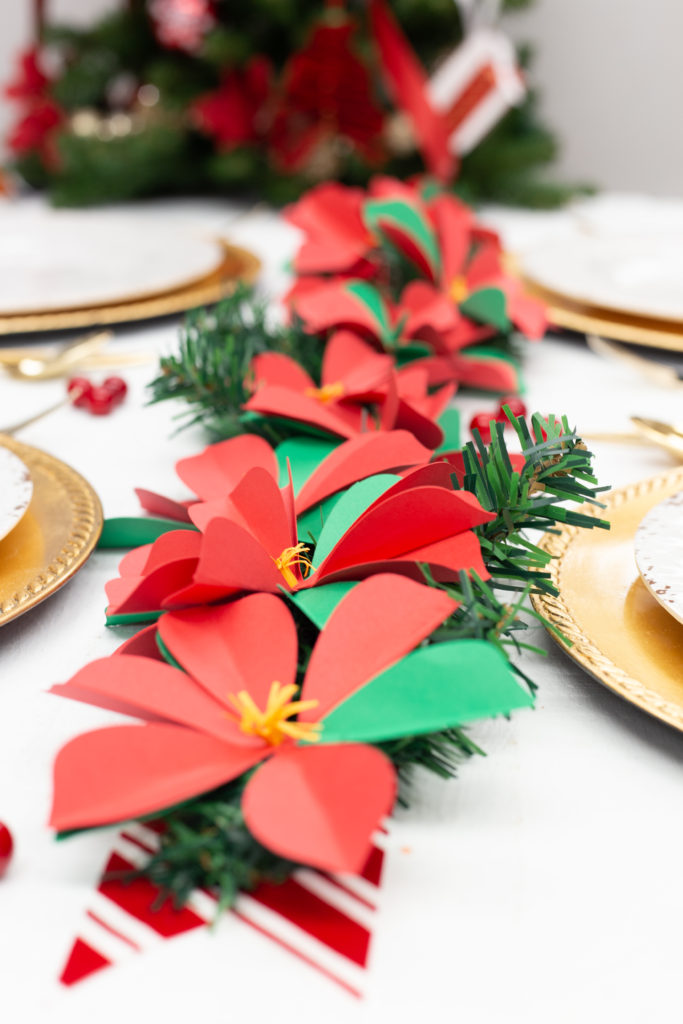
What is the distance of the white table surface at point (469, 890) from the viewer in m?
0.18

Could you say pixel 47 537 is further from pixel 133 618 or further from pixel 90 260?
pixel 90 260

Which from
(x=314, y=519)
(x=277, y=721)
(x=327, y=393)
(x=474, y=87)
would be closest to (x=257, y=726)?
(x=277, y=721)

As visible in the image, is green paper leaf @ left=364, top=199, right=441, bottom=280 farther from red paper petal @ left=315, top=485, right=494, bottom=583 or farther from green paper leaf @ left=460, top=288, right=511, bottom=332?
red paper petal @ left=315, top=485, right=494, bottom=583

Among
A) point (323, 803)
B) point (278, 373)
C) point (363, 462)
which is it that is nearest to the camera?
point (323, 803)

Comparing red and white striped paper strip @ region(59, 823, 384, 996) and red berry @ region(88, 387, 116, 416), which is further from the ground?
red and white striped paper strip @ region(59, 823, 384, 996)

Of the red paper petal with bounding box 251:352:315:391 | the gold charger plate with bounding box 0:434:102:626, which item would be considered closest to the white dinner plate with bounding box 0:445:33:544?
the gold charger plate with bounding box 0:434:102:626

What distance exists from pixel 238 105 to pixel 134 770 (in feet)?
3.09

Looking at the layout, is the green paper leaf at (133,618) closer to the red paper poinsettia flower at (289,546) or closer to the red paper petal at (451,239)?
the red paper poinsettia flower at (289,546)

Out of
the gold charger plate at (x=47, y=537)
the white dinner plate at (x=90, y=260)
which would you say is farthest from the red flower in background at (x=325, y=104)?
the gold charger plate at (x=47, y=537)

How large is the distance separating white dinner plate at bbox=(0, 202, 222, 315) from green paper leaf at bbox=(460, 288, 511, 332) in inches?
8.8

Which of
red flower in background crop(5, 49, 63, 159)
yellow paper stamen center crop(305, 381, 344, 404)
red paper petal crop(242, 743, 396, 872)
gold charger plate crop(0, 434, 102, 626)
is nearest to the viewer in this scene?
red paper petal crop(242, 743, 396, 872)

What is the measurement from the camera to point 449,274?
0.56 m

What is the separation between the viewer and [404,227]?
0.53 metres

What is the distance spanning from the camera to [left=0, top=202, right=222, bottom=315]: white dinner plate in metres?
0.58
